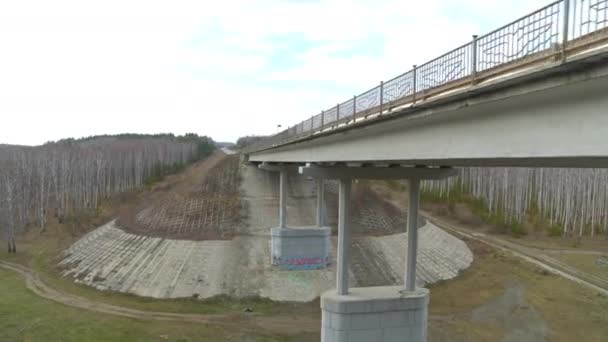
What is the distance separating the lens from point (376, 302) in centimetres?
2105

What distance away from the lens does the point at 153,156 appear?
3570 inches

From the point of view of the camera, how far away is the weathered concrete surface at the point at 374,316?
20.8 meters

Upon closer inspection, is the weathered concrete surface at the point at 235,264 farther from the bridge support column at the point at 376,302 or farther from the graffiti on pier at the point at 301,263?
the bridge support column at the point at 376,302

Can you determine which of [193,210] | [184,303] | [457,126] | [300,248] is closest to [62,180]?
[193,210]

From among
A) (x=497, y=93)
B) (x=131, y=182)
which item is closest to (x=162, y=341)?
(x=497, y=93)

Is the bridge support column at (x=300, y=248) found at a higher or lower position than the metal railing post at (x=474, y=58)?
lower

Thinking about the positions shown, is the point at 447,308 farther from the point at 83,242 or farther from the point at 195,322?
the point at 83,242

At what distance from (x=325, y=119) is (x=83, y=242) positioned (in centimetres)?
3384

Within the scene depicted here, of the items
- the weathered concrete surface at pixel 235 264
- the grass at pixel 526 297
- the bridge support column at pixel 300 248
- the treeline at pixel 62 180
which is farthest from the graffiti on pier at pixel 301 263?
the treeline at pixel 62 180

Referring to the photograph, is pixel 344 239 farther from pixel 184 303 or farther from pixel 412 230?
pixel 184 303

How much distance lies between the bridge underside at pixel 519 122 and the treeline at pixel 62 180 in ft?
159

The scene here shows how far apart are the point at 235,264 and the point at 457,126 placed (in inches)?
1157

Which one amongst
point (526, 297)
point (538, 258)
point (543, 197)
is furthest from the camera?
point (543, 197)

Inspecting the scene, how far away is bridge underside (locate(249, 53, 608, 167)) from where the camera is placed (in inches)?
303
